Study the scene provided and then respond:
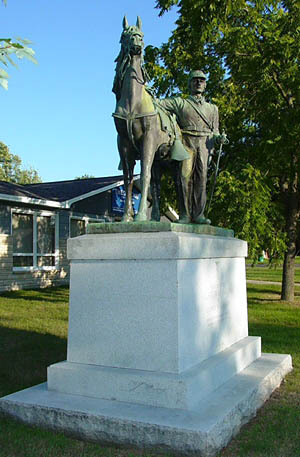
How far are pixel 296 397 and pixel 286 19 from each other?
11185 mm

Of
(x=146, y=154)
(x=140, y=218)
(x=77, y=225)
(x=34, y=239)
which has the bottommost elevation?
(x=34, y=239)

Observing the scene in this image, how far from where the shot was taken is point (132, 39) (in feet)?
16.0

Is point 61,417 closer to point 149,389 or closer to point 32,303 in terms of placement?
point 149,389

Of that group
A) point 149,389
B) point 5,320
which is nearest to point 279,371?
point 149,389

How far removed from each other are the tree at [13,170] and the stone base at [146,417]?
64.5m

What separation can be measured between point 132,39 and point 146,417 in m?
3.52

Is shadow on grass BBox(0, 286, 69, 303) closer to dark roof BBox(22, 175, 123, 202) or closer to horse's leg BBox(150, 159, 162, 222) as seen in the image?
dark roof BBox(22, 175, 123, 202)

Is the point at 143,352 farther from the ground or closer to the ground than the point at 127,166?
closer to the ground

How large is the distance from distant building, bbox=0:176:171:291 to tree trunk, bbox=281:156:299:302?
495 cm

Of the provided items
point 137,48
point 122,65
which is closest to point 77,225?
point 122,65

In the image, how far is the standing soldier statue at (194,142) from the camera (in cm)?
573

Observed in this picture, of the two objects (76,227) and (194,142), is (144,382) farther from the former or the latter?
(76,227)

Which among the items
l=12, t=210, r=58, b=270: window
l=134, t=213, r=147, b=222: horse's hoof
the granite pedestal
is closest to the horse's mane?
l=134, t=213, r=147, b=222: horse's hoof

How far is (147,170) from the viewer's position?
509 cm
